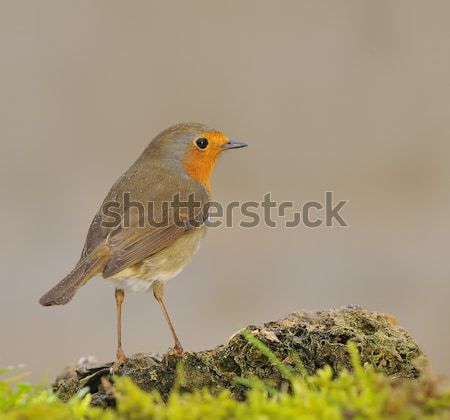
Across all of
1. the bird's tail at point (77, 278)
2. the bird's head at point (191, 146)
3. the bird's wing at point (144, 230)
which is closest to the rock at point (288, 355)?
the bird's tail at point (77, 278)

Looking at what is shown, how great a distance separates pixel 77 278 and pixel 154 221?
27.8 inches

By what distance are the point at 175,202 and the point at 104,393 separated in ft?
7.98

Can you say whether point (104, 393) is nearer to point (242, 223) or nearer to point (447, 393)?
point (447, 393)

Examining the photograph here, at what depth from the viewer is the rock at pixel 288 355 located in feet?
9.96

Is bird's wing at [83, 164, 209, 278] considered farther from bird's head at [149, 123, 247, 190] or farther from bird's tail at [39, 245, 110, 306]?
bird's head at [149, 123, 247, 190]

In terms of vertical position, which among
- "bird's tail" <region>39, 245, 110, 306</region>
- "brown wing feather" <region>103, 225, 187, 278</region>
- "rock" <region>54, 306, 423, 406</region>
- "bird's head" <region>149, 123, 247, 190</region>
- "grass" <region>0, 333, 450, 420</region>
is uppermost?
"bird's head" <region>149, 123, 247, 190</region>

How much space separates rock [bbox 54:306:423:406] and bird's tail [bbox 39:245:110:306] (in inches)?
38.6

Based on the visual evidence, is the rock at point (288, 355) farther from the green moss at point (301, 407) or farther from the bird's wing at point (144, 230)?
the bird's wing at point (144, 230)

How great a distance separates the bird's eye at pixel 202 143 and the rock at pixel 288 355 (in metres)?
2.47

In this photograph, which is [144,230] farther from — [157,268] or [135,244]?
[157,268]

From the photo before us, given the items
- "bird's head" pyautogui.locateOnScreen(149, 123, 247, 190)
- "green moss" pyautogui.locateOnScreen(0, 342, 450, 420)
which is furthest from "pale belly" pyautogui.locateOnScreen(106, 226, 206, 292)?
"green moss" pyautogui.locateOnScreen(0, 342, 450, 420)

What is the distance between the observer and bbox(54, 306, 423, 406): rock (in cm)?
304

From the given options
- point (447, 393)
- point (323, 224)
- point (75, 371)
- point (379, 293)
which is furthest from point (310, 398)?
point (323, 224)

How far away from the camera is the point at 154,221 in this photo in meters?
5.04
